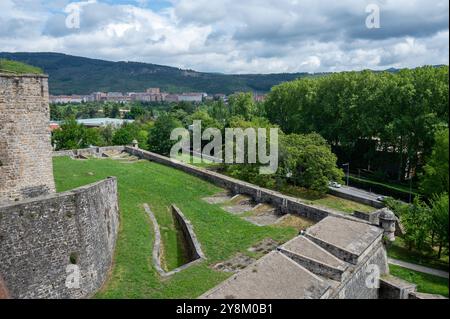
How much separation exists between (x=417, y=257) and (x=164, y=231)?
12.9 m

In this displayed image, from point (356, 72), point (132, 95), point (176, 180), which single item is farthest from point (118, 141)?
point (132, 95)

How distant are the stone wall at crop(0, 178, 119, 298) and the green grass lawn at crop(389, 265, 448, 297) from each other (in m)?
12.4

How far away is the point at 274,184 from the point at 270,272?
18536mm

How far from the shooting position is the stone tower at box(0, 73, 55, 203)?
42.5 ft

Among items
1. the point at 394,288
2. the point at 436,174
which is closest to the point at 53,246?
the point at 394,288

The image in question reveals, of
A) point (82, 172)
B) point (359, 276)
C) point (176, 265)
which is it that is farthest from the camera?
point (82, 172)

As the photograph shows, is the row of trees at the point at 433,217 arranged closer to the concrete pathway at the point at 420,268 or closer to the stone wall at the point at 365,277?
the concrete pathway at the point at 420,268

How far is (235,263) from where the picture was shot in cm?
1401

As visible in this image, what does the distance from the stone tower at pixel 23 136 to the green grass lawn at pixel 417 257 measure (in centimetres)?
1663

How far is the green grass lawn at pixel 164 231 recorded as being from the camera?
1211 centimetres

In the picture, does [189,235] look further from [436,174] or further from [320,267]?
[436,174]

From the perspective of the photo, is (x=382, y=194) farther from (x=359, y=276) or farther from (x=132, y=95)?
(x=132, y=95)

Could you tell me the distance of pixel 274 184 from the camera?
2927 centimetres

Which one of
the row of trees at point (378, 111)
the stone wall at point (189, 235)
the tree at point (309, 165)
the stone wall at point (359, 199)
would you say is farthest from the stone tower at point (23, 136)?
the row of trees at point (378, 111)
